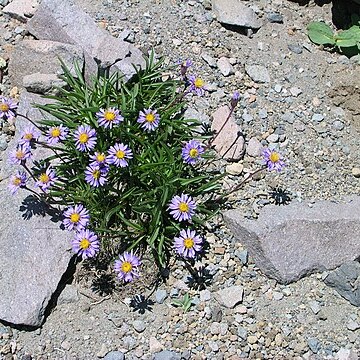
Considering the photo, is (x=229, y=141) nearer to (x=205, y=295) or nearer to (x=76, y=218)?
(x=205, y=295)

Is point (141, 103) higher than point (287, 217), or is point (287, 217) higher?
point (141, 103)

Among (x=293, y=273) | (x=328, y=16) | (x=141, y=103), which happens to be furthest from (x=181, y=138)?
(x=328, y=16)

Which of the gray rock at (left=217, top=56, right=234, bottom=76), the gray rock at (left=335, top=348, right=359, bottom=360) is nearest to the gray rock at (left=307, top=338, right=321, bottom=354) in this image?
the gray rock at (left=335, top=348, right=359, bottom=360)

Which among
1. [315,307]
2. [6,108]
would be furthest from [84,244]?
[315,307]

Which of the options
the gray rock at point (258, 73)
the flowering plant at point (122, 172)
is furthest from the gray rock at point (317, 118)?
the flowering plant at point (122, 172)

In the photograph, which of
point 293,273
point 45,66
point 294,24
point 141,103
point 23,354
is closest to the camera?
point 23,354

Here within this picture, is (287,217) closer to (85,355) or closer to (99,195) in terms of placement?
(99,195)

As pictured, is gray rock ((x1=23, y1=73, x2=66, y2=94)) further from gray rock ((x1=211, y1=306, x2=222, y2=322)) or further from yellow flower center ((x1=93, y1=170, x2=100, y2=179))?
gray rock ((x1=211, y1=306, x2=222, y2=322))

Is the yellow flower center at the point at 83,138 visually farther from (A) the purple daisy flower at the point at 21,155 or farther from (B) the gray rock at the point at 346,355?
(B) the gray rock at the point at 346,355
